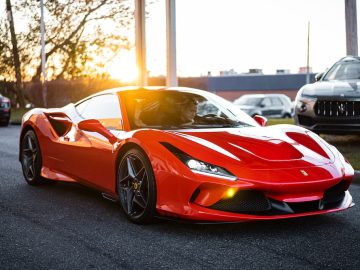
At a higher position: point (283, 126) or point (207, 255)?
point (283, 126)

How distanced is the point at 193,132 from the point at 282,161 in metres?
0.85

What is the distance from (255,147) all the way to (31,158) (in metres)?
3.31

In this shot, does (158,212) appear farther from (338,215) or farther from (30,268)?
(338,215)

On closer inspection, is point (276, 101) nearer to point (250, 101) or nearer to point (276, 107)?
point (276, 107)

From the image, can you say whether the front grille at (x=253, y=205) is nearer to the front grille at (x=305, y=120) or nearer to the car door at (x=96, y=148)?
the car door at (x=96, y=148)

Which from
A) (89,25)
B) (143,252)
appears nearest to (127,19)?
(89,25)

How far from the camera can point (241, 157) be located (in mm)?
4664

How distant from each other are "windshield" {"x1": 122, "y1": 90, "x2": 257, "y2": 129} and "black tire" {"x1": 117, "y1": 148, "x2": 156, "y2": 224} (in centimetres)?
44

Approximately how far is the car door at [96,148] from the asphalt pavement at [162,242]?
1.07 feet

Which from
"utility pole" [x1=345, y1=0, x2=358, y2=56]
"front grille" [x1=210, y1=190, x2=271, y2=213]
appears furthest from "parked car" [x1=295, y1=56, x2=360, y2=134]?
"front grille" [x1=210, y1=190, x2=271, y2=213]

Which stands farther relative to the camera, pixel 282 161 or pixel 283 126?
pixel 283 126

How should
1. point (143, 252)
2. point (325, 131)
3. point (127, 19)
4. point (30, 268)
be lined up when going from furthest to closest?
point (127, 19) → point (325, 131) → point (143, 252) → point (30, 268)

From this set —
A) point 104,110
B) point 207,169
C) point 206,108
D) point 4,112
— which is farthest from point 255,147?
point 4,112

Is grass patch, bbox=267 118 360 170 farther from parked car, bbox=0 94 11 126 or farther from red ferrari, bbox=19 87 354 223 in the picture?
parked car, bbox=0 94 11 126
